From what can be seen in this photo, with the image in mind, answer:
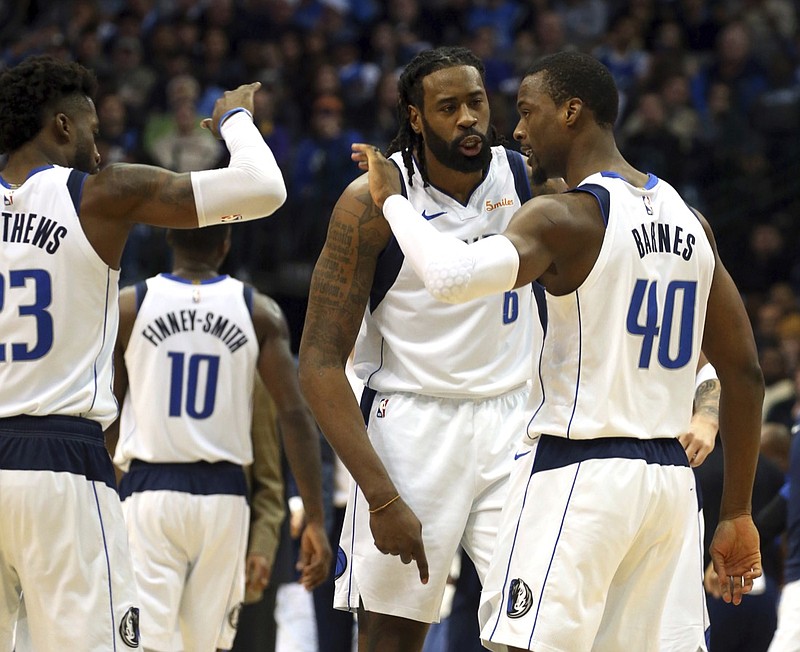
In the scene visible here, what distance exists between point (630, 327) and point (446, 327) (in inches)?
37.5

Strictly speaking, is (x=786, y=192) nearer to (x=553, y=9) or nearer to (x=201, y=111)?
(x=553, y=9)

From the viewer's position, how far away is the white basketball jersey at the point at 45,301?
435 cm

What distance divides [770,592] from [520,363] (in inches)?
116

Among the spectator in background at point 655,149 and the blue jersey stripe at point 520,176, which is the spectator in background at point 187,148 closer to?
the spectator in background at point 655,149

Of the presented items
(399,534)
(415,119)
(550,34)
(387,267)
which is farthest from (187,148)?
(399,534)

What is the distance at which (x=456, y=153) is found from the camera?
4.90 metres

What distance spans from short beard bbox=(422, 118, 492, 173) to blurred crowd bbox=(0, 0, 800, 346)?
7680 millimetres

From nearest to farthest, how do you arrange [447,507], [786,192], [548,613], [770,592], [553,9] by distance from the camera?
[548,613] < [447,507] < [770,592] < [786,192] < [553,9]

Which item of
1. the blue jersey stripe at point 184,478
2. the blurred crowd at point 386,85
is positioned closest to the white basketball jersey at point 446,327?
the blue jersey stripe at point 184,478

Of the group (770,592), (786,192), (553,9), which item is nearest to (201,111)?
(553,9)

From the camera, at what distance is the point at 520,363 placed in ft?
16.4

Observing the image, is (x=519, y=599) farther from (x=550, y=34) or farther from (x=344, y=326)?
(x=550, y=34)

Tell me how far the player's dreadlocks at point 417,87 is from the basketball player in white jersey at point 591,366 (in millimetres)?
687

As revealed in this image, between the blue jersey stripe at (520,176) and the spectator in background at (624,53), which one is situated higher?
the spectator in background at (624,53)
